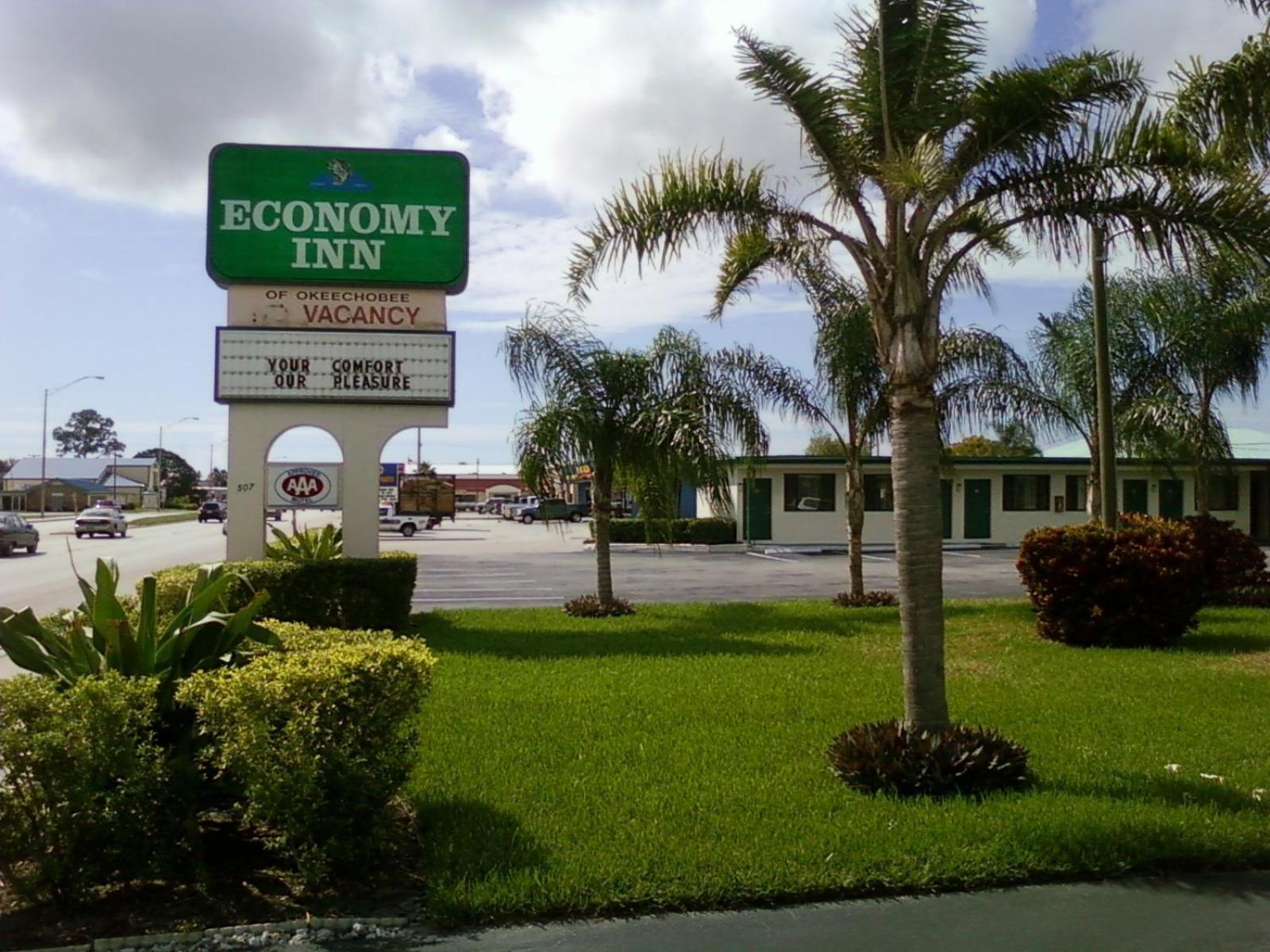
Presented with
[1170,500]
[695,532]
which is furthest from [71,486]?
[1170,500]

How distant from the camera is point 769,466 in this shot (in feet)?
117

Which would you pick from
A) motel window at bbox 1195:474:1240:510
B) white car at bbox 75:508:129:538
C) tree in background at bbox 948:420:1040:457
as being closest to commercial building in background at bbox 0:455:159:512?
white car at bbox 75:508:129:538

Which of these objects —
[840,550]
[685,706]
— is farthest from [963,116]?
[840,550]

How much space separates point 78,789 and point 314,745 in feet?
2.92

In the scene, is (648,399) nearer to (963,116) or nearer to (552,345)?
(552,345)

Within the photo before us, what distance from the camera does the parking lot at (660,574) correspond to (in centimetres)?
1983

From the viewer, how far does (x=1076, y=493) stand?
38.2 metres

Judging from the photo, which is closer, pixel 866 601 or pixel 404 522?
pixel 866 601

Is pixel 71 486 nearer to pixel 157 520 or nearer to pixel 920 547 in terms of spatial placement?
pixel 157 520

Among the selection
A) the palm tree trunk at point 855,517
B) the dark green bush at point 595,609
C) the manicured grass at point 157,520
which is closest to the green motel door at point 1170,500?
the palm tree trunk at point 855,517

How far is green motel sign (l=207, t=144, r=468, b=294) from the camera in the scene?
12773 millimetres

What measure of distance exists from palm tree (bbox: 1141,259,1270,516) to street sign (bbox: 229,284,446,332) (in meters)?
9.92

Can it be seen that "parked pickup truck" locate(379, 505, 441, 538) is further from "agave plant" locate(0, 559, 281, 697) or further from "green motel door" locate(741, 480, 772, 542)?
"agave plant" locate(0, 559, 281, 697)

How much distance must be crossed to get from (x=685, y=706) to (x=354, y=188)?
7653 millimetres
